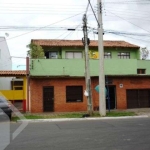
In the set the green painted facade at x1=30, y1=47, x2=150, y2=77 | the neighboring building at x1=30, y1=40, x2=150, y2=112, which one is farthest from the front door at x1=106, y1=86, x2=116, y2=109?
the green painted facade at x1=30, y1=47, x2=150, y2=77

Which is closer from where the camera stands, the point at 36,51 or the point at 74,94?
the point at 74,94

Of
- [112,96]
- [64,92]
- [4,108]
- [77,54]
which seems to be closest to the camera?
[4,108]

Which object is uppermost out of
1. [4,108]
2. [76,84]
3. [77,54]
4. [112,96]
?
[77,54]

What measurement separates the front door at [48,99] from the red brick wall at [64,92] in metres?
0.26

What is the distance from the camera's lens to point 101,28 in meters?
19.0

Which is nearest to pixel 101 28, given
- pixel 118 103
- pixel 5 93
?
pixel 118 103

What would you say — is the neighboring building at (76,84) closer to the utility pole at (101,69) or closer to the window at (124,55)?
the utility pole at (101,69)

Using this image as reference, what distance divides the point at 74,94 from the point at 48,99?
7.58 feet

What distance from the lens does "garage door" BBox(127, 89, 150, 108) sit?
24.2m

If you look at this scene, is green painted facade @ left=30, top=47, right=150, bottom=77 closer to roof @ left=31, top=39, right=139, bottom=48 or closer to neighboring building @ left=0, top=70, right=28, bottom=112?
neighboring building @ left=0, top=70, right=28, bottom=112

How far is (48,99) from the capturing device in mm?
22688

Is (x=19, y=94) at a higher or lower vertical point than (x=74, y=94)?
higher

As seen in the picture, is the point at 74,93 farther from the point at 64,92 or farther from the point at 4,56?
the point at 4,56

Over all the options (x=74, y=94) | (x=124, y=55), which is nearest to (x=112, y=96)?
(x=74, y=94)
